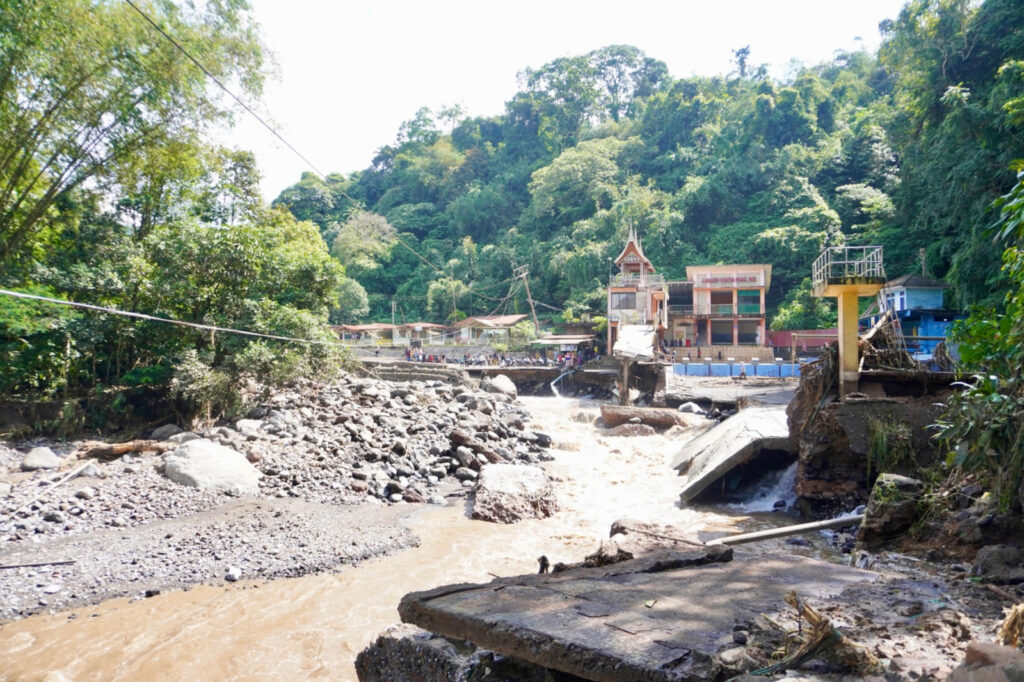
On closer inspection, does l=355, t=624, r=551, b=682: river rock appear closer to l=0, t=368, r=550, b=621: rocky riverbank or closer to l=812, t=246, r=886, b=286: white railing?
l=0, t=368, r=550, b=621: rocky riverbank

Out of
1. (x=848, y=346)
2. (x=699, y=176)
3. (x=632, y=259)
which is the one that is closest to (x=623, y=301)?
(x=632, y=259)

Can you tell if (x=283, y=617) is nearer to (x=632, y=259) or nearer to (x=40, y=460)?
(x=40, y=460)

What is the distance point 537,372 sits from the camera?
1178 inches

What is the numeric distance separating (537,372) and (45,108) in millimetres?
22320

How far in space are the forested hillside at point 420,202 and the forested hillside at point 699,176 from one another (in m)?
0.18

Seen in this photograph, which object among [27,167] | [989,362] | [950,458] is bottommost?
[950,458]

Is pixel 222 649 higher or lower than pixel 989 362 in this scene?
lower

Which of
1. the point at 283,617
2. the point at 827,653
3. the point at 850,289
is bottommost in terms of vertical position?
the point at 283,617

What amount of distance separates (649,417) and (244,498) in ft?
37.8

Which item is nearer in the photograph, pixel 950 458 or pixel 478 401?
pixel 950 458

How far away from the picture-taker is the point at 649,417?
55.3 ft

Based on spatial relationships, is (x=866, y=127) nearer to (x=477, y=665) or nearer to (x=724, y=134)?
(x=724, y=134)

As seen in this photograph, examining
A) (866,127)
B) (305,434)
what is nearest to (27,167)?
(305,434)

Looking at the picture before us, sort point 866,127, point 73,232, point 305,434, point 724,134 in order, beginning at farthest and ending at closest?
point 724,134 → point 866,127 → point 73,232 → point 305,434
